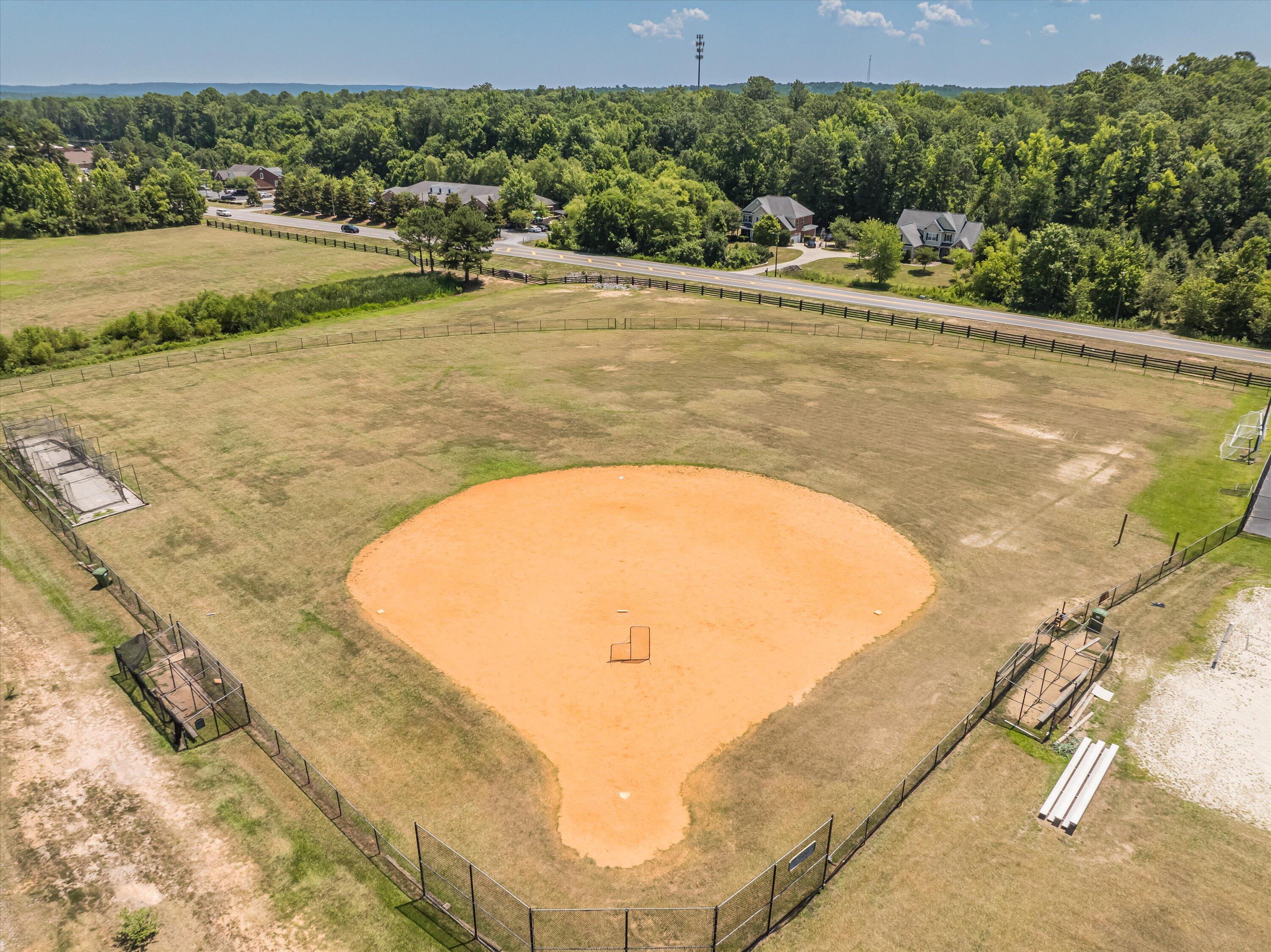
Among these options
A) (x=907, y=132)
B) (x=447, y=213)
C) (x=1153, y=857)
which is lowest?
(x=1153, y=857)

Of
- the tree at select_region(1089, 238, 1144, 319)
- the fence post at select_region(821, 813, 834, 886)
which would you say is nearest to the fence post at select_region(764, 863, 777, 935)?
the fence post at select_region(821, 813, 834, 886)

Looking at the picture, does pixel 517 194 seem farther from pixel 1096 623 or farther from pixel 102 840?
pixel 102 840

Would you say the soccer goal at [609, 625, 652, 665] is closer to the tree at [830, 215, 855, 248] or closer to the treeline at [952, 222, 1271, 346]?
the treeline at [952, 222, 1271, 346]

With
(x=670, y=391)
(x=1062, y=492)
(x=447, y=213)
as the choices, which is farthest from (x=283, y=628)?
(x=447, y=213)

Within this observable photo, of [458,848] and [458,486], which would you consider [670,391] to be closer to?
[458,486]

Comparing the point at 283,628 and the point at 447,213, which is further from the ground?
the point at 447,213

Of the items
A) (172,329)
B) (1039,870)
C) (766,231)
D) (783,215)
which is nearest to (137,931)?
(1039,870)
